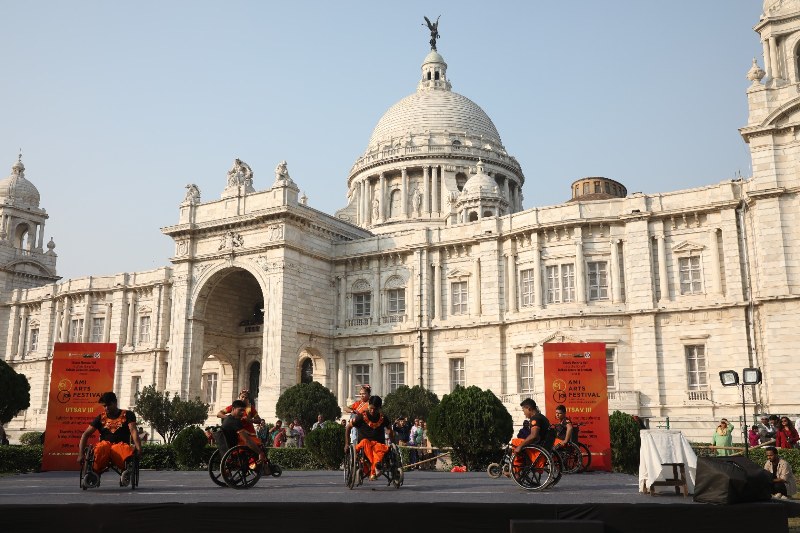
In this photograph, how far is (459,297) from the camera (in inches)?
1614

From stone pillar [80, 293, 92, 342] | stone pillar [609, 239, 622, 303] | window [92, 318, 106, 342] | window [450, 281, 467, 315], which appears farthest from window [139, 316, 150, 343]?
stone pillar [609, 239, 622, 303]

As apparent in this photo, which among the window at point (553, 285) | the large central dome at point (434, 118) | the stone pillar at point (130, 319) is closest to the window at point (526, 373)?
the window at point (553, 285)

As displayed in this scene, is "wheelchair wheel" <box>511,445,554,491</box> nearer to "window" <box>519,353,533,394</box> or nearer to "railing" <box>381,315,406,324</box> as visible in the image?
"window" <box>519,353,533,394</box>

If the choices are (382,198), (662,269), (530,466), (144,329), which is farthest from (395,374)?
(530,466)

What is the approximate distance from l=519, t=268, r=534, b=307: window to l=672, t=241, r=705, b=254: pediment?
22.7ft

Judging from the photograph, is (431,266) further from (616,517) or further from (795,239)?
(616,517)

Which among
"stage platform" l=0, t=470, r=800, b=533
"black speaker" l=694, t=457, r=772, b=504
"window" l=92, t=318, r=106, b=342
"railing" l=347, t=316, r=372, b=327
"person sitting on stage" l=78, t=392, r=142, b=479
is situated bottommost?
"stage platform" l=0, t=470, r=800, b=533

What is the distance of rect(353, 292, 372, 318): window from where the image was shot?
4369 cm

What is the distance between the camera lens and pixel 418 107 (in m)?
65.2

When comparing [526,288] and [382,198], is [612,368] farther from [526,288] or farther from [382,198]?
[382,198]

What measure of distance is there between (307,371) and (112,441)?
3172 centimetres

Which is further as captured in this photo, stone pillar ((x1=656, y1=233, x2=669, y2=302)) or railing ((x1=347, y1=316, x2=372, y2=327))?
railing ((x1=347, y1=316, x2=372, y2=327))

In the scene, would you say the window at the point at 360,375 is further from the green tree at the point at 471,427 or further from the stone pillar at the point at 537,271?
the green tree at the point at 471,427

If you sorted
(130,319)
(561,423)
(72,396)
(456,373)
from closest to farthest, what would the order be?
(561,423)
(72,396)
(456,373)
(130,319)
